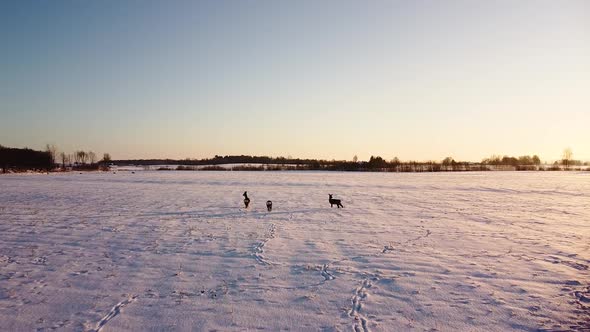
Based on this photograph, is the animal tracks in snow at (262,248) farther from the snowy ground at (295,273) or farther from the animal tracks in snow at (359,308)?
the animal tracks in snow at (359,308)

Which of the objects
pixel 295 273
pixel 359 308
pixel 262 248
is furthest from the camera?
pixel 262 248

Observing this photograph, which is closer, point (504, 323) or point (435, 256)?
point (504, 323)

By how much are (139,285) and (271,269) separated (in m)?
2.95

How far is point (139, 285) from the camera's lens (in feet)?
23.8

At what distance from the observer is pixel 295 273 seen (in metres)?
8.03

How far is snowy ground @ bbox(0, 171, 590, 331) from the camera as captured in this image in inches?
228

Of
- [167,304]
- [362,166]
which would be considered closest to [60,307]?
[167,304]

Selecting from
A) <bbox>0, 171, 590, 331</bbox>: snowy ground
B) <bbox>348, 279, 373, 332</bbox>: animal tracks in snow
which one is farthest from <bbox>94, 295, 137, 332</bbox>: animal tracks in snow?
<bbox>348, 279, 373, 332</bbox>: animal tracks in snow

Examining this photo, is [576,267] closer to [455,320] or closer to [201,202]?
[455,320]

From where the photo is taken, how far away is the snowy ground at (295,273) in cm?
580

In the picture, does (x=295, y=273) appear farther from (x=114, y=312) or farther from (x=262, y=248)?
(x=114, y=312)

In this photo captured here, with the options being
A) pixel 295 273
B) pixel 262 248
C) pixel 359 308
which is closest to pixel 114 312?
pixel 295 273

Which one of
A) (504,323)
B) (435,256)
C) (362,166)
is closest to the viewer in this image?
(504,323)

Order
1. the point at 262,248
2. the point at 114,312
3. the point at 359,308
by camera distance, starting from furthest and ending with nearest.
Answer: the point at 262,248 → the point at 359,308 → the point at 114,312
